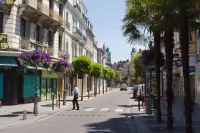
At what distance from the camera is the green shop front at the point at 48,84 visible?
88.7 ft

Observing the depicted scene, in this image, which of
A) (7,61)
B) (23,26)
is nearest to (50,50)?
(23,26)

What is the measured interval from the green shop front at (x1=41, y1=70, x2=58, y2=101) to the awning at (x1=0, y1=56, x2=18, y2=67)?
5.78m

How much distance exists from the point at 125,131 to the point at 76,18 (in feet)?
107

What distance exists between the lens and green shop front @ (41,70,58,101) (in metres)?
27.0

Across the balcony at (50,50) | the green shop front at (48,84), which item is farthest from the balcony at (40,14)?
the green shop front at (48,84)

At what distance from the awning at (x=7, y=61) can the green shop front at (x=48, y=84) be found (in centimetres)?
578

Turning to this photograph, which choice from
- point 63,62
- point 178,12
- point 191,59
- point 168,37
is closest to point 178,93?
point 191,59

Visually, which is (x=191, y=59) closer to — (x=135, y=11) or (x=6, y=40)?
(x=135, y=11)

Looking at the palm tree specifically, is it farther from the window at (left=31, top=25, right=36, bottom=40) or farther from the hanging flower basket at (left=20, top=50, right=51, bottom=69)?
the window at (left=31, top=25, right=36, bottom=40)

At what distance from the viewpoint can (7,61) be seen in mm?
20938

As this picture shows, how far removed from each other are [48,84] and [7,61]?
8.14 meters

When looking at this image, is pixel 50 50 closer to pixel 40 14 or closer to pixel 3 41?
pixel 40 14

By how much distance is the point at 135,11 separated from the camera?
1375 cm

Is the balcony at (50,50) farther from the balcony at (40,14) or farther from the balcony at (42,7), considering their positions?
the balcony at (42,7)
